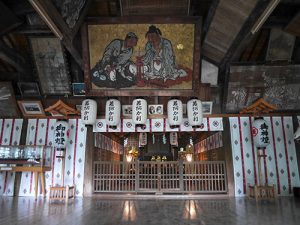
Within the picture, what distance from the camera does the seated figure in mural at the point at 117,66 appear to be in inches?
323

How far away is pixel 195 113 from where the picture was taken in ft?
28.5

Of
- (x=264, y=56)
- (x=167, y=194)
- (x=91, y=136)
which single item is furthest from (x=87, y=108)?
(x=264, y=56)

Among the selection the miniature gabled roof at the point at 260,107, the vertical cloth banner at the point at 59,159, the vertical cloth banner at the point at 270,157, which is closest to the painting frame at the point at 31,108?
the vertical cloth banner at the point at 59,159

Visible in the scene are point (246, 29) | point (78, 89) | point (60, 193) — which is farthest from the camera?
point (78, 89)

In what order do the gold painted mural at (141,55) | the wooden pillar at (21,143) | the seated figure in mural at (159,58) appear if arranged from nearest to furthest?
the gold painted mural at (141,55)
the seated figure in mural at (159,58)
the wooden pillar at (21,143)

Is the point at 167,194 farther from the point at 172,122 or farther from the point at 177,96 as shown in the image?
the point at 177,96

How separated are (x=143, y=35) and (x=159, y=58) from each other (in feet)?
3.19

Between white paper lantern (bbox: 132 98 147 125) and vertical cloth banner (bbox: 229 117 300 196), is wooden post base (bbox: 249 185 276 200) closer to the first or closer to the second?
vertical cloth banner (bbox: 229 117 300 196)

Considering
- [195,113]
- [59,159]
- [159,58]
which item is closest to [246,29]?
[159,58]

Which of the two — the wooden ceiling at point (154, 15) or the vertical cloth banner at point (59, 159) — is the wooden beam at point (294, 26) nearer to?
the wooden ceiling at point (154, 15)

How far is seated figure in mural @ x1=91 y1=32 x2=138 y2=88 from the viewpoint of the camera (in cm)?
820

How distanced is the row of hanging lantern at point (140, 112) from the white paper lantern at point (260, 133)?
1917mm

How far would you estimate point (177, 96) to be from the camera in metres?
9.19

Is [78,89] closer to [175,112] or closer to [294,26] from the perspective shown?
[175,112]
